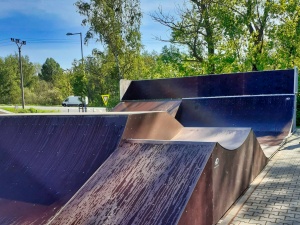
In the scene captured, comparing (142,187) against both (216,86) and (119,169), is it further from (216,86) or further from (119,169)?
(216,86)

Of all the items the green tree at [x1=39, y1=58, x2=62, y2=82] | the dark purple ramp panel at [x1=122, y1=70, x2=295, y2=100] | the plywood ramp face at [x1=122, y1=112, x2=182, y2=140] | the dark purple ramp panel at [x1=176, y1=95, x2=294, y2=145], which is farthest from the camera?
the green tree at [x1=39, y1=58, x2=62, y2=82]

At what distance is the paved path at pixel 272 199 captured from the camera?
3.90 m

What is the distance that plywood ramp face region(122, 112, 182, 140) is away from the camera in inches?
179

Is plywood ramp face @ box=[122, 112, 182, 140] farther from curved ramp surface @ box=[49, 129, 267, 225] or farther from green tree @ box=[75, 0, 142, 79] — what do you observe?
green tree @ box=[75, 0, 142, 79]

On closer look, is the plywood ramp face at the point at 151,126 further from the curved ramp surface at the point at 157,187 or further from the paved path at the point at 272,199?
the paved path at the point at 272,199

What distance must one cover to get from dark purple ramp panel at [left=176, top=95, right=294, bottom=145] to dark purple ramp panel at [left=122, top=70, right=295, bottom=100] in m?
0.65

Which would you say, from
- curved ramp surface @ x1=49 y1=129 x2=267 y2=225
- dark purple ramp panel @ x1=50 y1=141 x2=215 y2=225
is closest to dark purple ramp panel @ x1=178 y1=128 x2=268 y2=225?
curved ramp surface @ x1=49 y1=129 x2=267 y2=225

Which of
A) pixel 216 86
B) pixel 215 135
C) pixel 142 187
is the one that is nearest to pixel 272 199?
pixel 215 135

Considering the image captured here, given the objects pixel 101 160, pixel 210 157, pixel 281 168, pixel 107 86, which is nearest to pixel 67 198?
pixel 101 160

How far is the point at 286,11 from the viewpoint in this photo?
→ 17.0 m

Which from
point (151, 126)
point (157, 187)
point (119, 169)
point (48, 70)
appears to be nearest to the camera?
point (157, 187)

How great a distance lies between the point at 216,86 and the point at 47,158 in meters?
9.83

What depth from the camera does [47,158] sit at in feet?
14.5

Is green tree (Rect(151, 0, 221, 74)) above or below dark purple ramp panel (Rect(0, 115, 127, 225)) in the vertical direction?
above
